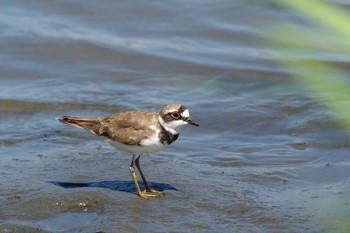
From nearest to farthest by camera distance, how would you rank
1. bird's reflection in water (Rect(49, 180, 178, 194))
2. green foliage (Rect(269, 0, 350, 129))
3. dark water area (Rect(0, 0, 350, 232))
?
dark water area (Rect(0, 0, 350, 232)) < bird's reflection in water (Rect(49, 180, 178, 194)) < green foliage (Rect(269, 0, 350, 129))

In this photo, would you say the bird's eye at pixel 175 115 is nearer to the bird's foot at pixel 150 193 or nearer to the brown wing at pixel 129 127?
the brown wing at pixel 129 127

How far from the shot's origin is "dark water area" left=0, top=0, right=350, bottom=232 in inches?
259

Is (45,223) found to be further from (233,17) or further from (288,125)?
(233,17)

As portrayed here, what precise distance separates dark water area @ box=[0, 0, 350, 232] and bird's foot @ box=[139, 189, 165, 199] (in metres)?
0.07

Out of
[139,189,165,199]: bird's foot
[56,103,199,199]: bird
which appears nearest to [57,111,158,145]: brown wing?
[56,103,199,199]: bird

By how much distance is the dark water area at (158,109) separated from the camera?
657cm

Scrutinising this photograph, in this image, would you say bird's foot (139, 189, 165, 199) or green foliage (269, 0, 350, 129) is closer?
bird's foot (139, 189, 165, 199)

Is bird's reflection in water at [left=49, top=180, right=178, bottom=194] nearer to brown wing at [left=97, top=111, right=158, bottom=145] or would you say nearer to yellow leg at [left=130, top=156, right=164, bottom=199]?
yellow leg at [left=130, top=156, right=164, bottom=199]

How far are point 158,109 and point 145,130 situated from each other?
9.33 ft

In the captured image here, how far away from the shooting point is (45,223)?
20.7 feet

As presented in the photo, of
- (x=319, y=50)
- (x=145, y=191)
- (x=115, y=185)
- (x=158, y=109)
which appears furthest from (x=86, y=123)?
(x=319, y=50)

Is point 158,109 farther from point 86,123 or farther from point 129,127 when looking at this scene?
point 129,127

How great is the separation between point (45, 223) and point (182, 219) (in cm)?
104

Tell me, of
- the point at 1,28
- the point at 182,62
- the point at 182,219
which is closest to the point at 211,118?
the point at 182,62
